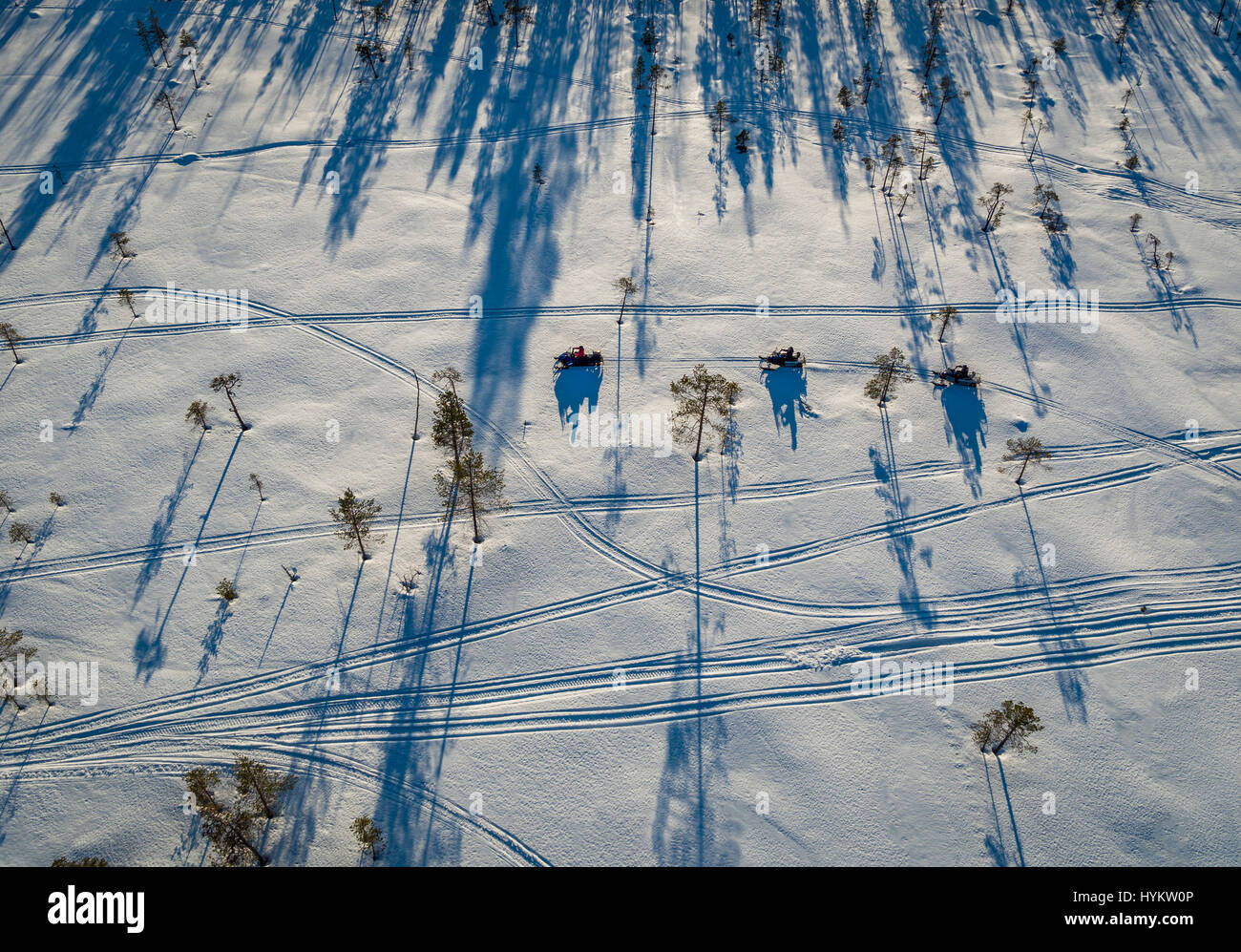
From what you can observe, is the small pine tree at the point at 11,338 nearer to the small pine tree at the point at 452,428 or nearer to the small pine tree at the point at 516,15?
the small pine tree at the point at 452,428

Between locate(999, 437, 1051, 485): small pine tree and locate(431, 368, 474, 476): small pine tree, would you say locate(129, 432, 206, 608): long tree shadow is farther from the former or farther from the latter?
locate(999, 437, 1051, 485): small pine tree

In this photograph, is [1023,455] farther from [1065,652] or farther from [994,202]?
[994,202]

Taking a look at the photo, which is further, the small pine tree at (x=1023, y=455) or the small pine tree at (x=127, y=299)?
the small pine tree at (x=127, y=299)

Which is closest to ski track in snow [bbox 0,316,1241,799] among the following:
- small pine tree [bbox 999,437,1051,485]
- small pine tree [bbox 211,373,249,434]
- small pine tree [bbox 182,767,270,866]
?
small pine tree [bbox 999,437,1051,485]

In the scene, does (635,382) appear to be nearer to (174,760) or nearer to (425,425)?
(425,425)

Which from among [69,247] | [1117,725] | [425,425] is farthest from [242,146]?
[1117,725]

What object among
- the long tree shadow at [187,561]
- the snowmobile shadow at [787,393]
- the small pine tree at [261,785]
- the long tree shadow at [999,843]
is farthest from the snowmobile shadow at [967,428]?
the long tree shadow at [187,561]
